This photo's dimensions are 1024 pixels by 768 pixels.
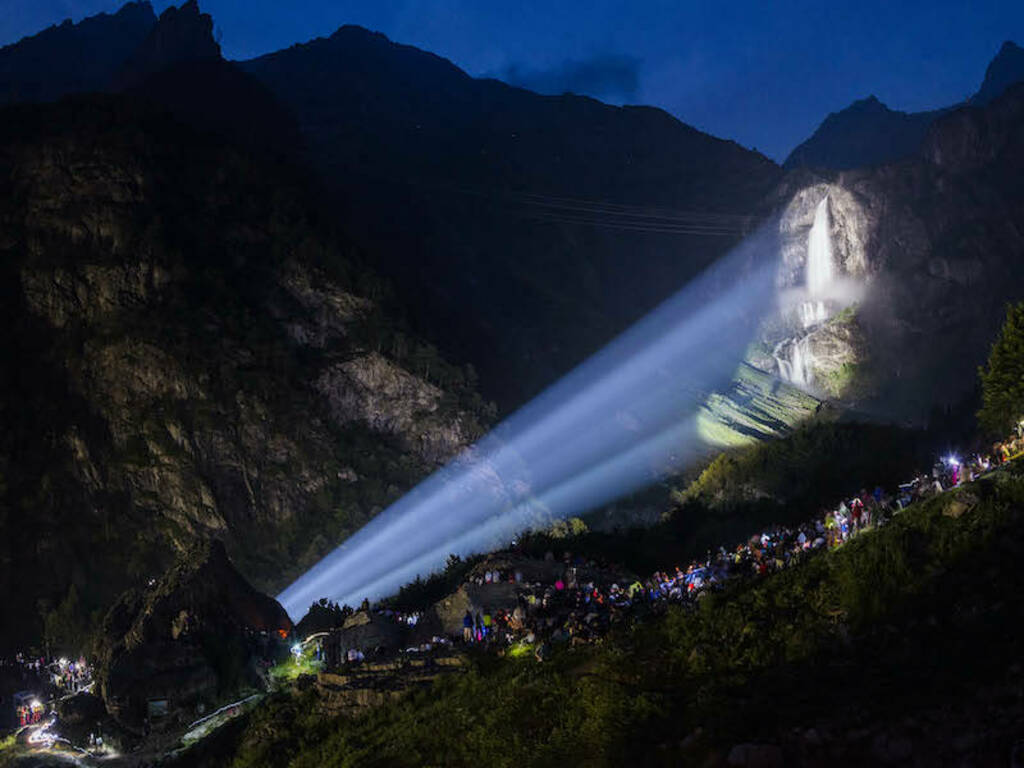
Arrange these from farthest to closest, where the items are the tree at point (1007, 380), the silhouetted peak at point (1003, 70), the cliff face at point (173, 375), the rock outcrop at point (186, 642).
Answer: the silhouetted peak at point (1003, 70) < the cliff face at point (173, 375) < the tree at point (1007, 380) < the rock outcrop at point (186, 642)

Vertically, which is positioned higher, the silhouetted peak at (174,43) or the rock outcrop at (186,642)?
the silhouetted peak at (174,43)

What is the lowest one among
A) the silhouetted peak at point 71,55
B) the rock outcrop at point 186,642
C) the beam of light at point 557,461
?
the rock outcrop at point 186,642

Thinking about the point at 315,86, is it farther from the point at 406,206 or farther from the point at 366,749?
the point at 366,749

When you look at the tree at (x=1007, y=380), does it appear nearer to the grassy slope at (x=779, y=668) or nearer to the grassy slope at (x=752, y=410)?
the grassy slope at (x=779, y=668)

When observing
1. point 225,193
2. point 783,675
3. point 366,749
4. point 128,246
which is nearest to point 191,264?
point 128,246

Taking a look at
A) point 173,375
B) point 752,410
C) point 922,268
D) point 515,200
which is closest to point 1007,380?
point 752,410

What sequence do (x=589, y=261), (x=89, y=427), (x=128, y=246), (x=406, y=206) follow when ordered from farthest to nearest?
(x=589, y=261) < (x=406, y=206) < (x=128, y=246) < (x=89, y=427)

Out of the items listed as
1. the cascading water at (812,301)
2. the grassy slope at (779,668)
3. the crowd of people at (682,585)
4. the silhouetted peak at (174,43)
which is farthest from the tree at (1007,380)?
the silhouetted peak at (174,43)

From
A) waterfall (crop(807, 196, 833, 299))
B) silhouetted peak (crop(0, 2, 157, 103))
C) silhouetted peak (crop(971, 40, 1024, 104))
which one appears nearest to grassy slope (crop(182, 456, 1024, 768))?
waterfall (crop(807, 196, 833, 299))
